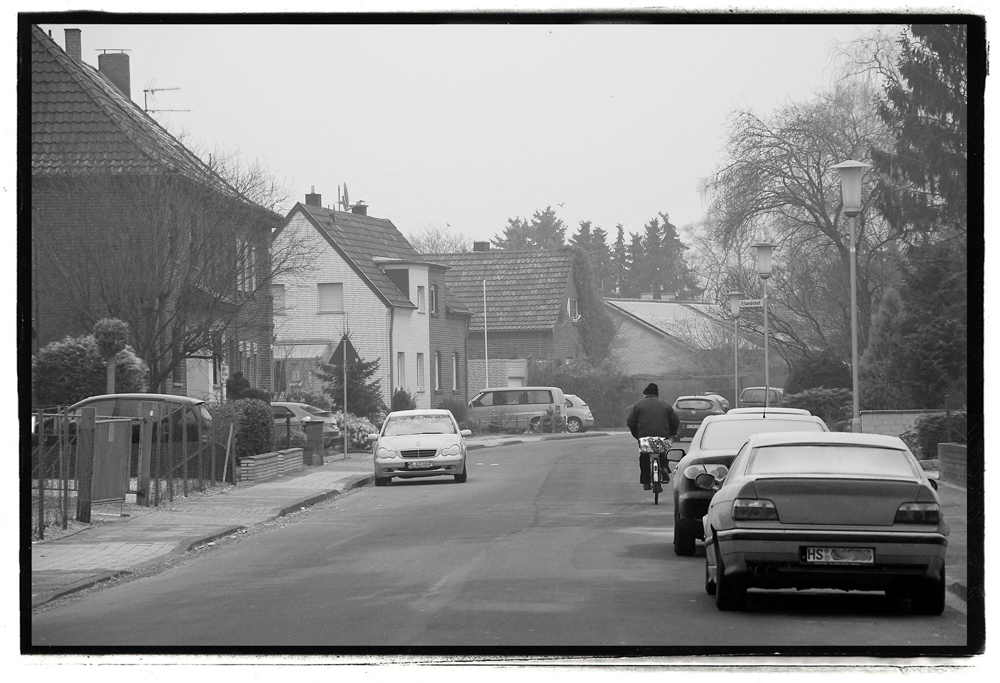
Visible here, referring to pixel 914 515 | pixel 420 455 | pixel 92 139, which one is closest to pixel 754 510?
pixel 914 515

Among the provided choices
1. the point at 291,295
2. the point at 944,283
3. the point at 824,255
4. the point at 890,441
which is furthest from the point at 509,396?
the point at 890,441

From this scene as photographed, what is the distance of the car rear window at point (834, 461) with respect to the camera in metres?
10.1

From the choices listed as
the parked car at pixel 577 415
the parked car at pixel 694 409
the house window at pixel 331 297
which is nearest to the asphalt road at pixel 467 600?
the parked car at pixel 694 409

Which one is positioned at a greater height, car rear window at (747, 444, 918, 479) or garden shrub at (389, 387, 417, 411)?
car rear window at (747, 444, 918, 479)

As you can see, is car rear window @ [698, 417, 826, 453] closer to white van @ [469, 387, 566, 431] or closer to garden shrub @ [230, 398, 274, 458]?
garden shrub @ [230, 398, 274, 458]

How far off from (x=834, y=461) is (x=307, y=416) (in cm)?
3164

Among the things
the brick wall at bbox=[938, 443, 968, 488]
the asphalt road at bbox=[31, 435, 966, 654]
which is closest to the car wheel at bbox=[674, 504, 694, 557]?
the asphalt road at bbox=[31, 435, 966, 654]

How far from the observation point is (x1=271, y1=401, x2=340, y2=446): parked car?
39.1 metres

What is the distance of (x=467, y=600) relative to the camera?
35.6 ft

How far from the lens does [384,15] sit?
8.15 m

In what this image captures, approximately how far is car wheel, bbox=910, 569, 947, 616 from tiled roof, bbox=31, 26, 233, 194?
66.1 feet

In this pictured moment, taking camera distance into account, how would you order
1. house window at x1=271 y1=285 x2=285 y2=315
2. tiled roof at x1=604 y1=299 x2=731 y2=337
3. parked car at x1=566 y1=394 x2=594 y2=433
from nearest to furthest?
house window at x1=271 y1=285 x2=285 y2=315 < parked car at x1=566 y1=394 x2=594 y2=433 < tiled roof at x1=604 y1=299 x2=731 y2=337

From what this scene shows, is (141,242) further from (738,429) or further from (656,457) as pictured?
(738,429)
